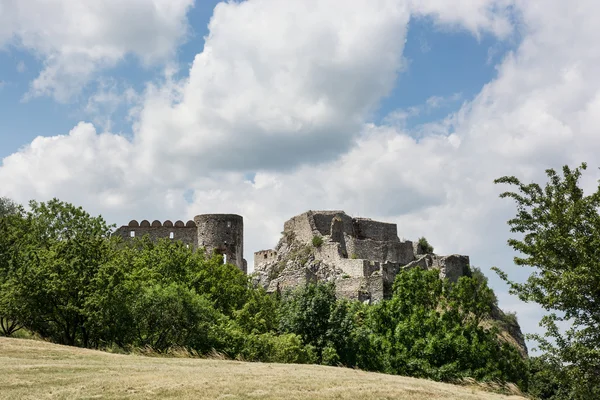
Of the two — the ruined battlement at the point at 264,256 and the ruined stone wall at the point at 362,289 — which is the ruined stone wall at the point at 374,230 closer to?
the ruined battlement at the point at 264,256

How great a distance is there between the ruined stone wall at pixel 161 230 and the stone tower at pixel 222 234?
1.70 metres

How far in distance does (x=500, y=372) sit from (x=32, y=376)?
67.5ft

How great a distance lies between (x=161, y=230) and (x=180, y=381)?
151ft

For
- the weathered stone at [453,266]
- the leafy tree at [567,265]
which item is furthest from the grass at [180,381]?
the weathered stone at [453,266]

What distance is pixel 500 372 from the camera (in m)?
33.3

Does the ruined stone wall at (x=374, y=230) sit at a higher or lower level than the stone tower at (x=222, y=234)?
higher

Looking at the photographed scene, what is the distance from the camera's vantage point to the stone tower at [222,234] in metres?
62.4

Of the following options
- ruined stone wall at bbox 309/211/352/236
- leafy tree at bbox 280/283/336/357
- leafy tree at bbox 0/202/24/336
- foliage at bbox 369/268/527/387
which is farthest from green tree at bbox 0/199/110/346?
ruined stone wall at bbox 309/211/352/236

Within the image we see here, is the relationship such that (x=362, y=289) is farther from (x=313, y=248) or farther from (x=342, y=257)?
(x=313, y=248)

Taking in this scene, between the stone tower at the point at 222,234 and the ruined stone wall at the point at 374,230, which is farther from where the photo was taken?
the ruined stone wall at the point at 374,230

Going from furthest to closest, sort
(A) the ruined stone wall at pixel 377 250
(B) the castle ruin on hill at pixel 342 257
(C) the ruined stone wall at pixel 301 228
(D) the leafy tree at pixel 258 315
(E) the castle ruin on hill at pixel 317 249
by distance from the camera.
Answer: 1. (C) the ruined stone wall at pixel 301 228
2. (A) the ruined stone wall at pixel 377 250
3. (E) the castle ruin on hill at pixel 317 249
4. (B) the castle ruin on hill at pixel 342 257
5. (D) the leafy tree at pixel 258 315

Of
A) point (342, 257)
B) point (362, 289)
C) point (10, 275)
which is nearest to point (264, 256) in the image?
point (342, 257)

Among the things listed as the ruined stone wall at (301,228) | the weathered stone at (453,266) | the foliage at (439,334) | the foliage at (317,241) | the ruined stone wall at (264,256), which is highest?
the ruined stone wall at (301,228)

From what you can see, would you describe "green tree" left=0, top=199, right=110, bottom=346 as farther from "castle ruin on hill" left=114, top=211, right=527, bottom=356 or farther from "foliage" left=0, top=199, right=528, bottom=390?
"castle ruin on hill" left=114, top=211, right=527, bottom=356
